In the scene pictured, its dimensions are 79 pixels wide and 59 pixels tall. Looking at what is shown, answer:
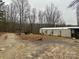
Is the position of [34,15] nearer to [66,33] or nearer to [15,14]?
[15,14]

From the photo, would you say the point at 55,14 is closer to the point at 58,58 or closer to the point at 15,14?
the point at 15,14

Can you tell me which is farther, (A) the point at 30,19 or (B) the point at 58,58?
(A) the point at 30,19

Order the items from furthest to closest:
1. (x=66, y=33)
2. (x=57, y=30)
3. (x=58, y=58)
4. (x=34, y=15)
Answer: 1. (x=34, y=15)
2. (x=57, y=30)
3. (x=66, y=33)
4. (x=58, y=58)

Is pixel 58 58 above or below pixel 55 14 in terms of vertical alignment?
below

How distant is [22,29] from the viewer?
206ft

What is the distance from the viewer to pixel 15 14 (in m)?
68.8

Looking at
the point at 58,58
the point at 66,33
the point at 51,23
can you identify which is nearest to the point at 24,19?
the point at 51,23

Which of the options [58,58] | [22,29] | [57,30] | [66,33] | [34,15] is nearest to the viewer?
[58,58]

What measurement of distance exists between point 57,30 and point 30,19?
24.9 metres

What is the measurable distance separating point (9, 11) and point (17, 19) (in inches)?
238

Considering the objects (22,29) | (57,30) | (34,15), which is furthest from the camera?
(34,15)

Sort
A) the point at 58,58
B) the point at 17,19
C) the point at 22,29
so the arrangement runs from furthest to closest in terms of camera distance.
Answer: the point at 17,19
the point at 22,29
the point at 58,58

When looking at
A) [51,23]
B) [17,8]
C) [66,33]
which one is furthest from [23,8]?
[66,33]

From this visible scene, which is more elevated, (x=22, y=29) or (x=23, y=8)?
(x=23, y=8)
